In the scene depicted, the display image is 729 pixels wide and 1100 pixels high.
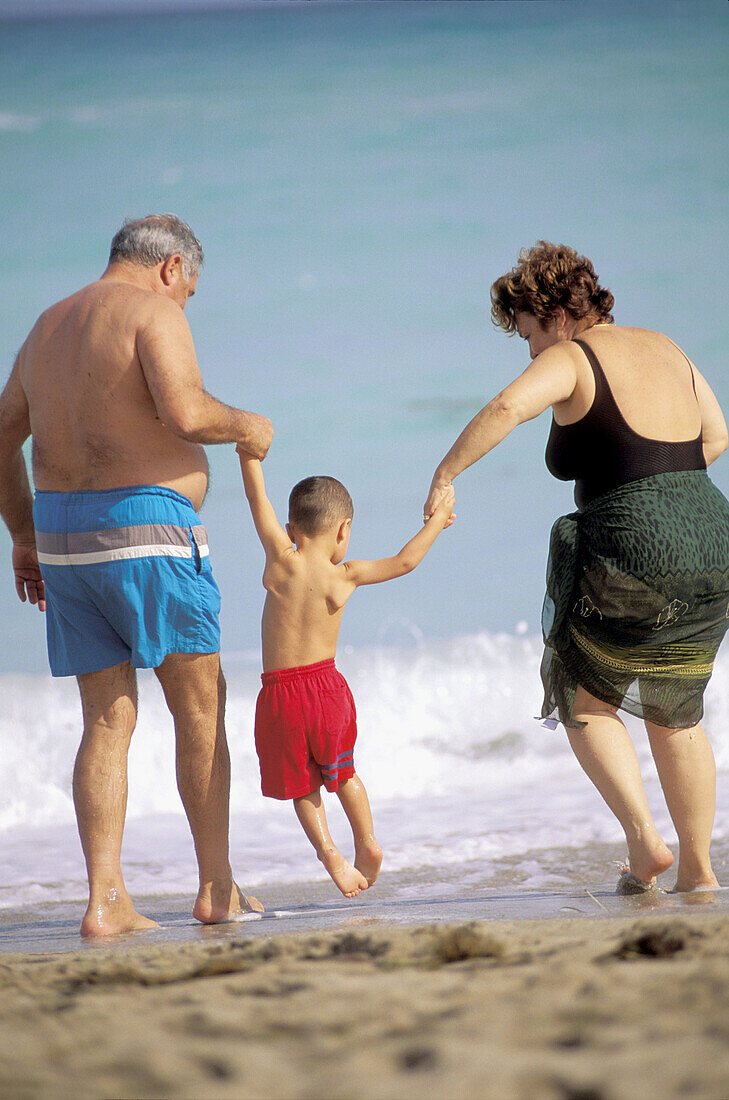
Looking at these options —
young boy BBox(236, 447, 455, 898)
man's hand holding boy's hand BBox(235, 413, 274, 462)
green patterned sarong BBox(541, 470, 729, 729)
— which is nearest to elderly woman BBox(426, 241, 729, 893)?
green patterned sarong BBox(541, 470, 729, 729)

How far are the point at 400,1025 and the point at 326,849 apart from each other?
222cm

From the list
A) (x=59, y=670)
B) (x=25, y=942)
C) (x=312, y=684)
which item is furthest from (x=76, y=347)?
(x=25, y=942)

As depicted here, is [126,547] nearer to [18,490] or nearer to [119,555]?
[119,555]

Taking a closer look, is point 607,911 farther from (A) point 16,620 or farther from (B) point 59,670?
(A) point 16,620

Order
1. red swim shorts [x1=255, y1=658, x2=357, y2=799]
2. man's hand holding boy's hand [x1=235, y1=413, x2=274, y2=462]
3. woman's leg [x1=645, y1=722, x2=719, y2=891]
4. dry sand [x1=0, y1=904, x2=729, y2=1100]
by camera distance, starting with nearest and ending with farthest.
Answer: dry sand [x1=0, y1=904, x2=729, y2=1100] → woman's leg [x1=645, y1=722, x2=719, y2=891] → man's hand holding boy's hand [x1=235, y1=413, x2=274, y2=462] → red swim shorts [x1=255, y1=658, x2=357, y2=799]

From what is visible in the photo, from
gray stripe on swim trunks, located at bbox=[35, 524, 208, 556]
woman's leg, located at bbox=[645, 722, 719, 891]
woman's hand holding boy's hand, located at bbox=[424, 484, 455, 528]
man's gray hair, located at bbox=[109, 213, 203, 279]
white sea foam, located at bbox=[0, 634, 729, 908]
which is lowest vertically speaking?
white sea foam, located at bbox=[0, 634, 729, 908]

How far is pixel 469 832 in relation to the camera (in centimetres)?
477

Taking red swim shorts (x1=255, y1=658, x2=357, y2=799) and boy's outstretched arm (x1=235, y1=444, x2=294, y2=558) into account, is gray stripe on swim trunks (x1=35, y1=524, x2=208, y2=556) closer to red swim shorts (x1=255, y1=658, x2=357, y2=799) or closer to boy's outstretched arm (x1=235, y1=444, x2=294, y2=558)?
boy's outstretched arm (x1=235, y1=444, x2=294, y2=558)

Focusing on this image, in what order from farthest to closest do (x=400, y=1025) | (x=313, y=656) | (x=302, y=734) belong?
(x=313, y=656), (x=302, y=734), (x=400, y=1025)

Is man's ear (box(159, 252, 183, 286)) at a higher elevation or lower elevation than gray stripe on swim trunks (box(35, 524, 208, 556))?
higher

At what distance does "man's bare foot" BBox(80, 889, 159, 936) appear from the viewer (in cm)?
243

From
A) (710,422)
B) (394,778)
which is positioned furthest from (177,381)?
(394,778)

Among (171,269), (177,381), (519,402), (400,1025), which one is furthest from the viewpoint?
(171,269)

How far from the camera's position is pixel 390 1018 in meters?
0.77
